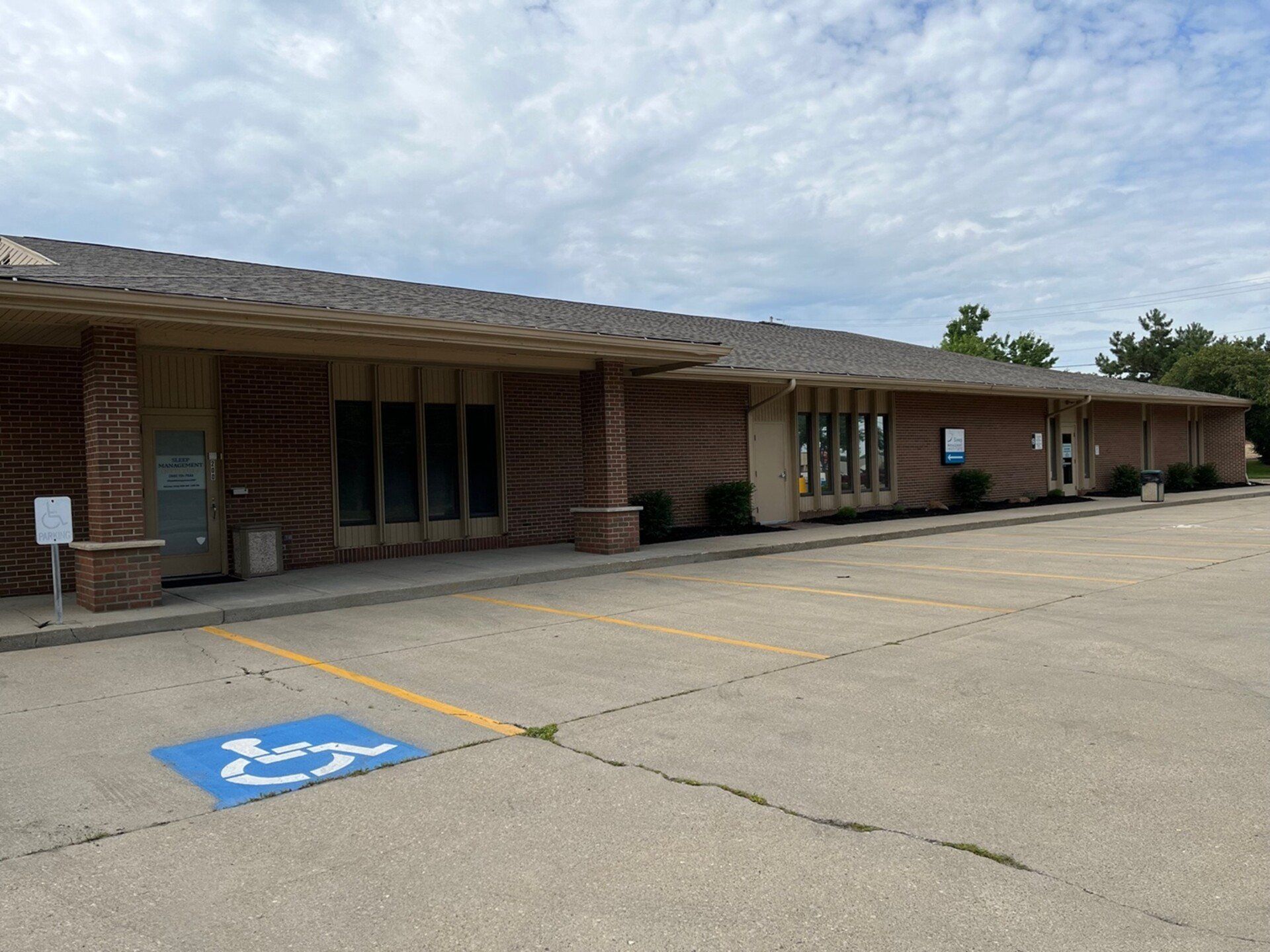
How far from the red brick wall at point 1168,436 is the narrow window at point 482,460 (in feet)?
79.7

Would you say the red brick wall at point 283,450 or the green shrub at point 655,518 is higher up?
the red brick wall at point 283,450

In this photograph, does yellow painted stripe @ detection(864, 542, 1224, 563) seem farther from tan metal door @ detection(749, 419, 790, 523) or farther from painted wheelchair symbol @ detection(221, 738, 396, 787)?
painted wheelchair symbol @ detection(221, 738, 396, 787)

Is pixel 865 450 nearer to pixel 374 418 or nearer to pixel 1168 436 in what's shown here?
pixel 374 418

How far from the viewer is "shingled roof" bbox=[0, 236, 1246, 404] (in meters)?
11.2

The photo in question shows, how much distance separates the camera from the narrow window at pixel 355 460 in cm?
1459

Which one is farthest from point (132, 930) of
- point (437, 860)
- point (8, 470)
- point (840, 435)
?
point (840, 435)

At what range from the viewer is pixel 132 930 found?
11.5 ft

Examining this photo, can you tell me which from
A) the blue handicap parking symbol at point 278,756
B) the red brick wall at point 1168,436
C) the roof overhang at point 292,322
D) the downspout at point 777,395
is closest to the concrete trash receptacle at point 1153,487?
the red brick wall at point 1168,436

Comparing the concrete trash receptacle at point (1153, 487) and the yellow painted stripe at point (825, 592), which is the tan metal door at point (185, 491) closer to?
the yellow painted stripe at point (825, 592)

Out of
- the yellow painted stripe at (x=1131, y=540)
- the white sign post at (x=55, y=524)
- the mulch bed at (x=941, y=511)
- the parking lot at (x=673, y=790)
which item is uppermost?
the white sign post at (x=55, y=524)

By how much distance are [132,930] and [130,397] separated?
329 inches

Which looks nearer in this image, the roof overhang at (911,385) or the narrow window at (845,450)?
the roof overhang at (911,385)

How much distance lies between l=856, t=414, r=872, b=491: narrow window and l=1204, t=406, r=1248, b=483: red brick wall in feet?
60.6

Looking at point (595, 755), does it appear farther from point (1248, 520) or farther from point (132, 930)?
point (1248, 520)
